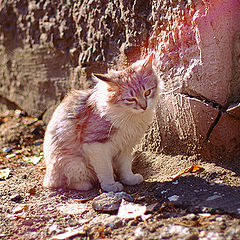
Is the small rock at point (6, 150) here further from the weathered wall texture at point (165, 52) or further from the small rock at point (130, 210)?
the small rock at point (130, 210)

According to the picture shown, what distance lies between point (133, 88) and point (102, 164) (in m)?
0.80

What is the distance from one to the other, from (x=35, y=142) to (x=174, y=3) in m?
3.07

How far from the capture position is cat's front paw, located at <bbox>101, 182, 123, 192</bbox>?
3297 millimetres

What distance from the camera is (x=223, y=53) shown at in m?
3.12

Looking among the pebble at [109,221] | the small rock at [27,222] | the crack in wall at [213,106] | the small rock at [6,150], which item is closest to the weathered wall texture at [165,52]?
the crack in wall at [213,106]

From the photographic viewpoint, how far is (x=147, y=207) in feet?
9.08

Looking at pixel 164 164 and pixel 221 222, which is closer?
pixel 221 222

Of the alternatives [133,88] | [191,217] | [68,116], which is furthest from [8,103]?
[191,217]

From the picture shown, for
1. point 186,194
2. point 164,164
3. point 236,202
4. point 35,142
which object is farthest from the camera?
point 35,142

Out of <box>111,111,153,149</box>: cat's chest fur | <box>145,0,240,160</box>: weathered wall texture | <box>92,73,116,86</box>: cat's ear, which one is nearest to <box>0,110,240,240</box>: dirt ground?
<box>145,0,240,160</box>: weathered wall texture

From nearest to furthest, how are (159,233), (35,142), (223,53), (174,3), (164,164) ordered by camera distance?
(159,233), (223,53), (174,3), (164,164), (35,142)

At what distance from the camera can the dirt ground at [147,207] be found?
2379mm

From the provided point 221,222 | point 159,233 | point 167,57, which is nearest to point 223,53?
point 167,57

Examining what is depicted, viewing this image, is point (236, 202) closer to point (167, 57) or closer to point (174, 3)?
point (167, 57)
